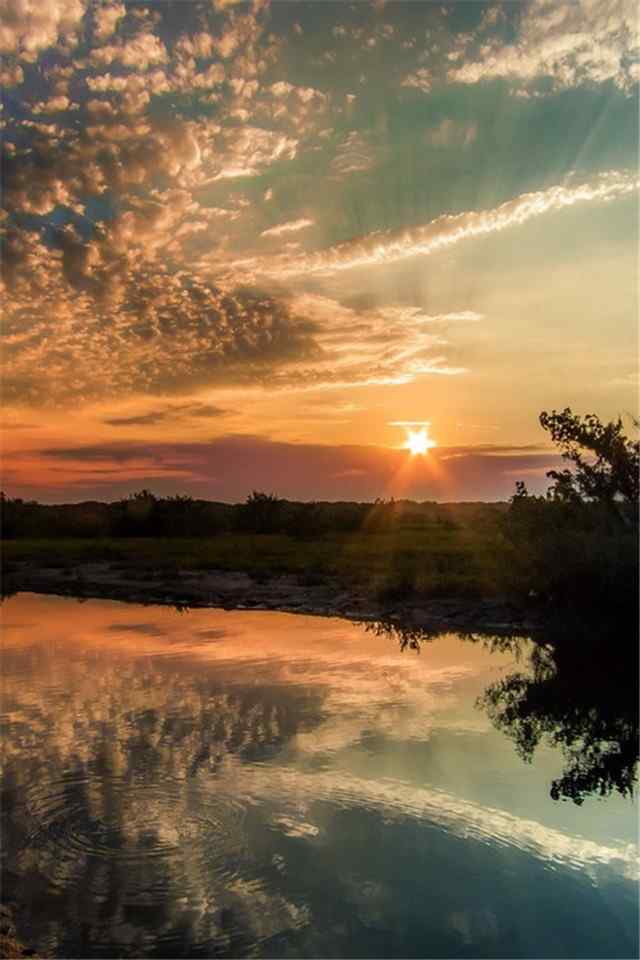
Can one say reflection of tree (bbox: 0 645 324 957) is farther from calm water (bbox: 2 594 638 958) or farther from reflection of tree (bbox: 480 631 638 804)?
reflection of tree (bbox: 480 631 638 804)

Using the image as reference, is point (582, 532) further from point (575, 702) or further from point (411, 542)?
point (411, 542)

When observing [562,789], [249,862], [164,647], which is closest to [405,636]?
[164,647]

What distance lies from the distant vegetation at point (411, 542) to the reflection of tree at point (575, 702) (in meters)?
1.53

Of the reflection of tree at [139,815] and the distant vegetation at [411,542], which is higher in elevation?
the distant vegetation at [411,542]

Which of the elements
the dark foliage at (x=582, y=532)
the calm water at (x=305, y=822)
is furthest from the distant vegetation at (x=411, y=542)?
the calm water at (x=305, y=822)

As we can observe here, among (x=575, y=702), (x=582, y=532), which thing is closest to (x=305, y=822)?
(x=575, y=702)

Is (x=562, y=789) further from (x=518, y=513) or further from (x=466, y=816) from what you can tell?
(x=518, y=513)

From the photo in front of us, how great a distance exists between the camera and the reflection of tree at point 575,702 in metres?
13.5

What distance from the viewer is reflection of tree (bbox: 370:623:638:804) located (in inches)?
532

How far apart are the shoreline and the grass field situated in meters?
0.82

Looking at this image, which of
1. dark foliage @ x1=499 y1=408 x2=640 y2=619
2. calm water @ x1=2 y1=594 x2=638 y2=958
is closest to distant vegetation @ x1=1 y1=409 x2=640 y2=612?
dark foliage @ x1=499 y1=408 x2=640 y2=619

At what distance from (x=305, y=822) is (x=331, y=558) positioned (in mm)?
34977

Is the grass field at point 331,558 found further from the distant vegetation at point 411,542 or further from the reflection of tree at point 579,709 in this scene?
the reflection of tree at point 579,709

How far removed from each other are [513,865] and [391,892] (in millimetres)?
1676
